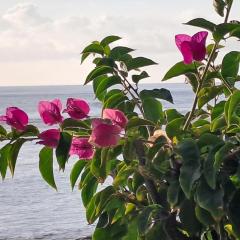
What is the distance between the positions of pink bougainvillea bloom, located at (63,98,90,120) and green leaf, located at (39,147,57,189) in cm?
9

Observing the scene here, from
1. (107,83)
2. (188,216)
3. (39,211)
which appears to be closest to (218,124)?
(188,216)

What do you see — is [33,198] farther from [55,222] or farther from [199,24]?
[199,24]

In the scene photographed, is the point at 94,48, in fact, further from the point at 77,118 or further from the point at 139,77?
the point at 77,118

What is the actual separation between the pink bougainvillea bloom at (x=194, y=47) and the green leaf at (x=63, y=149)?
0.30 m

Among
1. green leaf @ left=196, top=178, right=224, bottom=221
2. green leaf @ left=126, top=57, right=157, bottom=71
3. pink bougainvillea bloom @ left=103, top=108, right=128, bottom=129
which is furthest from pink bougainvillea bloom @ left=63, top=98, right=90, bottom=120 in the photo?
green leaf @ left=196, top=178, right=224, bottom=221

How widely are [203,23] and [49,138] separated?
36cm

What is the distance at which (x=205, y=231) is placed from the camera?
4.44 ft

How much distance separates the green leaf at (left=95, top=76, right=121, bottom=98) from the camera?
1.50 m

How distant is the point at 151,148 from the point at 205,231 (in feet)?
0.78

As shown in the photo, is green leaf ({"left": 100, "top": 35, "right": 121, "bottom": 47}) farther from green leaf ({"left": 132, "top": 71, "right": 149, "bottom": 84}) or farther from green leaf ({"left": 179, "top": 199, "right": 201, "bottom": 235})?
green leaf ({"left": 179, "top": 199, "right": 201, "bottom": 235})

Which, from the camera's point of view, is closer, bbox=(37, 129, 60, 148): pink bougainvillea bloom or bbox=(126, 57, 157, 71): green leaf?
bbox=(37, 129, 60, 148): pink bougainvillea bloom

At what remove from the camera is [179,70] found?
141cm

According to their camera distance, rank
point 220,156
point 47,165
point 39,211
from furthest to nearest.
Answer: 1. point 39,211
2. point 47,165
3. point 220,156

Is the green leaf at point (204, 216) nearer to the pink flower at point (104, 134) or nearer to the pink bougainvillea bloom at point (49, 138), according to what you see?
the pink flower at point (104, 134)
